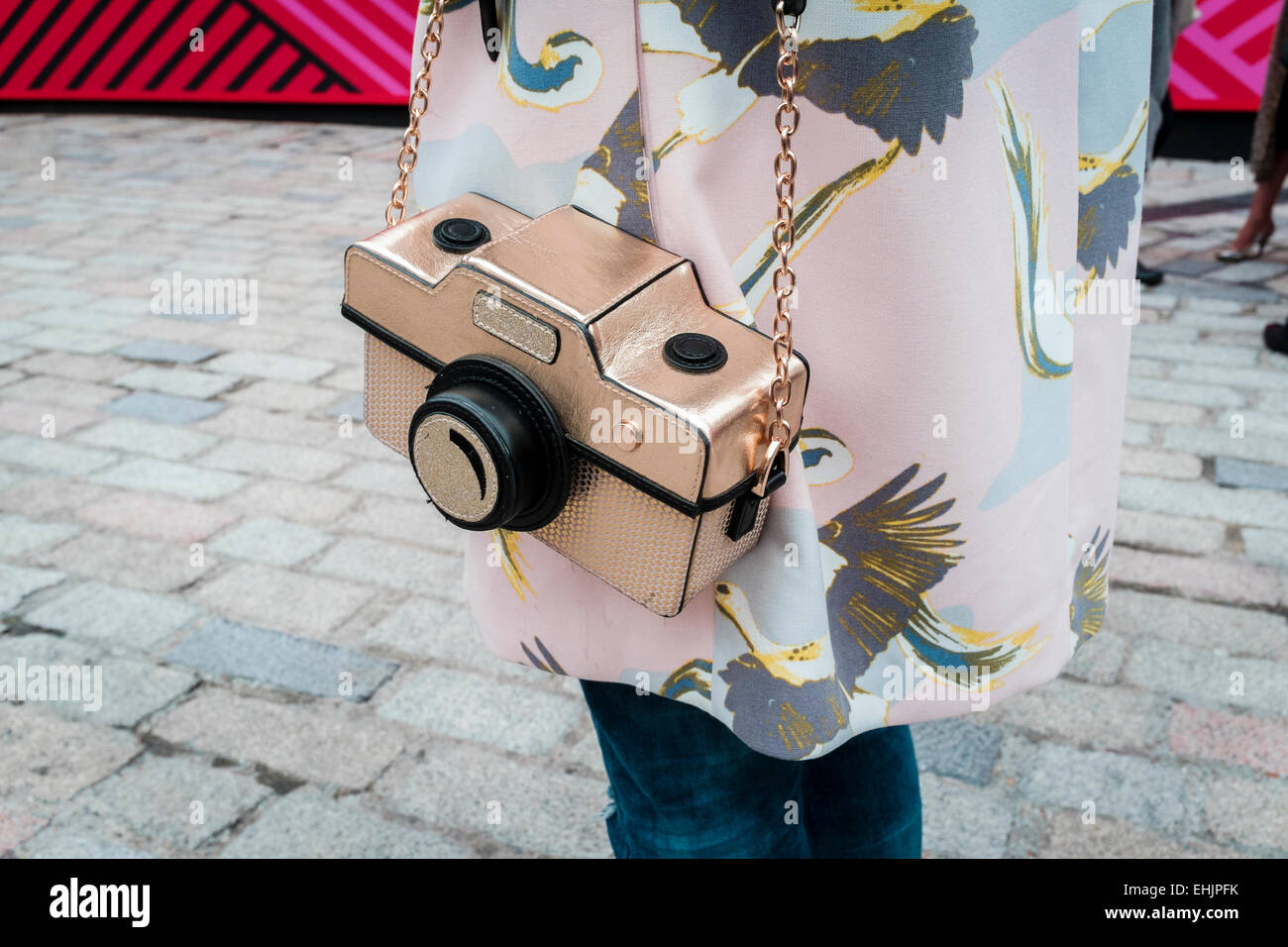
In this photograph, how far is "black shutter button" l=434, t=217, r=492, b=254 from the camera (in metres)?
0.82

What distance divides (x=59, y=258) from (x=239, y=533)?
3218 mm

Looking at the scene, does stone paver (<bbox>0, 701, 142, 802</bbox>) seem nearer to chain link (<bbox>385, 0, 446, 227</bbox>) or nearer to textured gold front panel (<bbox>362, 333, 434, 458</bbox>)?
textured gold front panel (<bbox>362, 333, 434, 458</bbox>)

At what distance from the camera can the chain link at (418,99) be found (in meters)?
0.83

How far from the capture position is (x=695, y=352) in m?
0.76

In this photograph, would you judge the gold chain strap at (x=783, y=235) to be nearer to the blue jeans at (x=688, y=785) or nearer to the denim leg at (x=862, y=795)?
the blue jeans at (x=688, y=785)

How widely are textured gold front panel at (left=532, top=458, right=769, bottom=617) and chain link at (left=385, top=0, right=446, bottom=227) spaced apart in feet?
0.88

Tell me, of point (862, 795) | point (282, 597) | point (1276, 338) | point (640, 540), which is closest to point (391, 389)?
point (640, 540)

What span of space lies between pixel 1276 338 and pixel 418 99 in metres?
4.09

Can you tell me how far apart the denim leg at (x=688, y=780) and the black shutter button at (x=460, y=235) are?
40 cm

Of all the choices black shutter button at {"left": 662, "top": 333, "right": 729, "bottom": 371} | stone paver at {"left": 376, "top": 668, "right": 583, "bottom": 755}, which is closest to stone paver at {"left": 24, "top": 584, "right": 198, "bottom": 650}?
stone paver at {"left": 376, "top": 668, "right": 583, "bottom": 755}

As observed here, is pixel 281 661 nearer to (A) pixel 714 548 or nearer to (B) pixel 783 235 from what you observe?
(A) pixel 714 548

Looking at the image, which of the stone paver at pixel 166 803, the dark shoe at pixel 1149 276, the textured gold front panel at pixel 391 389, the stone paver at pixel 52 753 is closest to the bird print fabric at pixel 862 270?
the textured gold front panel at pixel 391 389

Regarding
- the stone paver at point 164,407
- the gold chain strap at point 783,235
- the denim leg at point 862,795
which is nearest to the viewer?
the gold chain strap at point 783,235

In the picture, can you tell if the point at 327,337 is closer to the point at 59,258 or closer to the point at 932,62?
the point at 59,258
